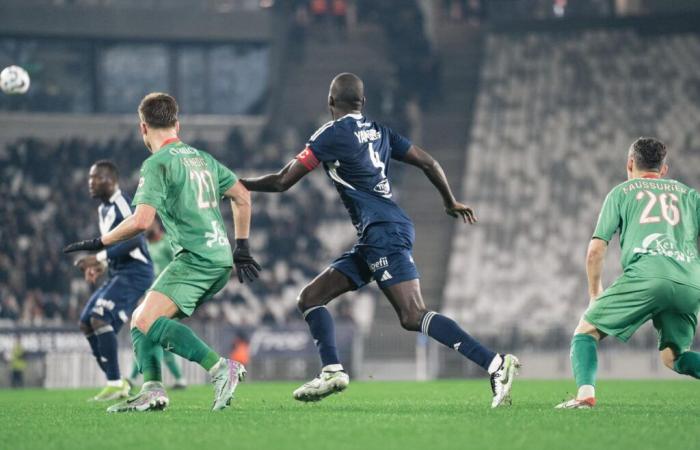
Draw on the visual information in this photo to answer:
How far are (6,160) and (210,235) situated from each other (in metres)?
22.3

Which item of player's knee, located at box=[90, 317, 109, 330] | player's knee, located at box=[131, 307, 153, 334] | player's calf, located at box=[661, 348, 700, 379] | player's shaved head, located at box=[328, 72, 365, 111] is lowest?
player's calf, located at box=[661, 348, 700, 379]

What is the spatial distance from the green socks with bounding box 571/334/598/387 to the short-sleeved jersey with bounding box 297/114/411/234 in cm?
164

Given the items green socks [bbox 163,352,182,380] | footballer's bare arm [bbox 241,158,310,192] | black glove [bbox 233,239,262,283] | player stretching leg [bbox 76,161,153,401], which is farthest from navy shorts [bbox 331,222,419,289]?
green socks [bbox 163,352,182,380]

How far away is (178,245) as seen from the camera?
28.7 ft

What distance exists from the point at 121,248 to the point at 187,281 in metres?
3.66

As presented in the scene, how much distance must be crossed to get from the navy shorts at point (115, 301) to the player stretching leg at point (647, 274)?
18.1 ft

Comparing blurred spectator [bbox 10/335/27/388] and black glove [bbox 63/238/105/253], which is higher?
black glove [bbox 63/238/105/253]

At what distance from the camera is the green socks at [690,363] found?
28.2ft

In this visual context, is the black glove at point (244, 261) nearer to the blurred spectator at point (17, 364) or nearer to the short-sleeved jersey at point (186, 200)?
the short-sleeved jersey at point (186, 200)

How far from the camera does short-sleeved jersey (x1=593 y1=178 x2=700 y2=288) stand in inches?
330

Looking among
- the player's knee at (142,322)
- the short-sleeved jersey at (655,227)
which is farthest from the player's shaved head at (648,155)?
the player's knee at (142,322)

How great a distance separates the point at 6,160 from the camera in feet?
97.5

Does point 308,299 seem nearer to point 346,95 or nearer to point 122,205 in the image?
point 346,95

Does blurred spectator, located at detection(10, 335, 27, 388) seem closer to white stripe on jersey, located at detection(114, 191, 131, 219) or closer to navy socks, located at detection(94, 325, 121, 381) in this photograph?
navy socks, located at detection(94, 325, 121, 381)
